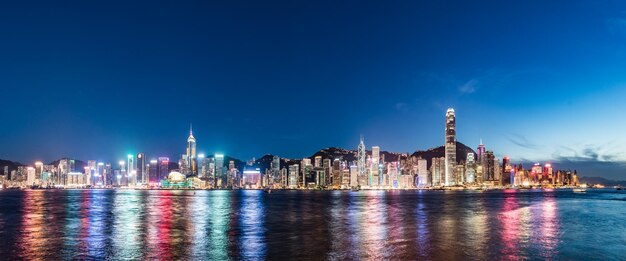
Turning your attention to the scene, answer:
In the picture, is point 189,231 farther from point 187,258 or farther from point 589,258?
point 589,258

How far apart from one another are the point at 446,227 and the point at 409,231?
6469mm

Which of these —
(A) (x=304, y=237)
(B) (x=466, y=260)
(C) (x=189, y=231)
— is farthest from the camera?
(C) (x=189, y=231)

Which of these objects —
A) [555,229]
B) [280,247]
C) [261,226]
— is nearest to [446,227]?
[555,229]

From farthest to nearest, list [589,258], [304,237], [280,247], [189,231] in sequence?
[189,231] < [304,237] < [280,247] < [589,258]

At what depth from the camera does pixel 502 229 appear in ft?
166

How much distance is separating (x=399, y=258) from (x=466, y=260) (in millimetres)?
4045

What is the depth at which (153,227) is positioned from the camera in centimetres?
5241

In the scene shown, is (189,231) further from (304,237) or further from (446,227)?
(446,227)

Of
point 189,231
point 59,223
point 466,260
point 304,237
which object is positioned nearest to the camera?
point 466,260

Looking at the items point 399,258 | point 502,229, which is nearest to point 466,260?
point 399,258

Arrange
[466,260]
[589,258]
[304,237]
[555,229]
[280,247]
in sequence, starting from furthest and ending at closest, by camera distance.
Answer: [555,229], [304,237], [280,247], [589,258], [466,260]

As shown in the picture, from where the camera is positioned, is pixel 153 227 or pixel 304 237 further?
pixel 153 227

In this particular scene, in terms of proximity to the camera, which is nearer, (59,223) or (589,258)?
(589,258)

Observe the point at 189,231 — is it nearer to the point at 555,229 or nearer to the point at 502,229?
the point at 502,229
